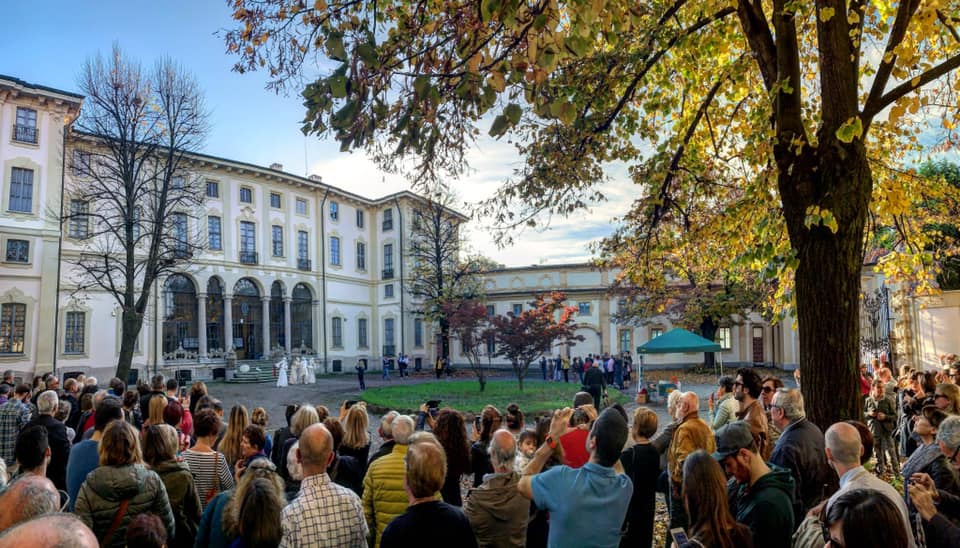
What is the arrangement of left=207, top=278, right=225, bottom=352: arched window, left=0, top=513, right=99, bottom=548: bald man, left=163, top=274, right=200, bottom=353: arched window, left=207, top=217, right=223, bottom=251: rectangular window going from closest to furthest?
left=0, top=513, right=99, bottom=548: bald man < left=163, top=274, right=200, bottom=353: arched window < left=207, top=217, right=223, bottom=251: rectangular window < left=207, top=278, right=225, bottom=352: arched window

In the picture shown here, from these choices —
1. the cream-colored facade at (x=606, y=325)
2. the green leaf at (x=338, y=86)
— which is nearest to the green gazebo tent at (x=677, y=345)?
the green leaf at (x=338, y=86)

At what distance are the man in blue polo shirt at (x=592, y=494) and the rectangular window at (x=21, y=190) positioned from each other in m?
32.9

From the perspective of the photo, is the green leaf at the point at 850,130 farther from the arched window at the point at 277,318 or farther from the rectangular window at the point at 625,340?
the arched window at the point at 277,318

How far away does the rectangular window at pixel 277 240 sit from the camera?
1598 inches

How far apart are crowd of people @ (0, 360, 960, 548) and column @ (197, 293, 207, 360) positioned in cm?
3182

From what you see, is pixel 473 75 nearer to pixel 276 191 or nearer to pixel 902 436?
pixel 902 436

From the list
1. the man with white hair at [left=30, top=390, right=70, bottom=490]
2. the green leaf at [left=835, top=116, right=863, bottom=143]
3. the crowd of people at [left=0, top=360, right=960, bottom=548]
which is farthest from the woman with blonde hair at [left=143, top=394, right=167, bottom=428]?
the green leaf at [left=835, top=116, right=863, bottom=143]

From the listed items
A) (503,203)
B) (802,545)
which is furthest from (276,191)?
(802,545)

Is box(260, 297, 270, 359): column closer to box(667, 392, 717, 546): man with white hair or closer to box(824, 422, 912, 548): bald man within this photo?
box(667, 392, 717, 546): man with white hair

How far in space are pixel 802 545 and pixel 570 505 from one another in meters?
1.22

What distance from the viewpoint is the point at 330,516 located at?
10.8ft

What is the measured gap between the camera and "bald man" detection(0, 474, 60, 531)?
2.79 m

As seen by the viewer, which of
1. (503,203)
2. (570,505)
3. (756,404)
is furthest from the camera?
(503,203)

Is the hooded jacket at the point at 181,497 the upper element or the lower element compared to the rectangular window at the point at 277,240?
lower
